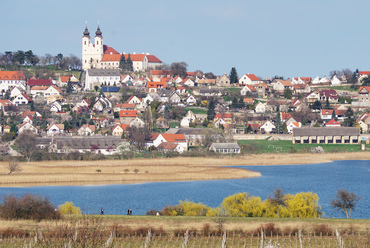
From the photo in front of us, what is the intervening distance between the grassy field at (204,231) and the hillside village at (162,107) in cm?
3311

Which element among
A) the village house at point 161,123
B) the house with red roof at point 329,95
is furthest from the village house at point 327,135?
the house with red roof at point 329,95

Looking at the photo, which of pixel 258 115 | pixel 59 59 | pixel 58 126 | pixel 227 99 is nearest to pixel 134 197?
pixel 58 126

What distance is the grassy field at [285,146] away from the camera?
61.2 meters

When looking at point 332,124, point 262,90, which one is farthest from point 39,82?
point 332,124

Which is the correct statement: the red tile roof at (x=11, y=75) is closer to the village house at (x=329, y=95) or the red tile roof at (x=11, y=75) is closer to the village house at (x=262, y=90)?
the village house at (x=262, y=90)

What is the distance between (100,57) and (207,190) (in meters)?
69.3

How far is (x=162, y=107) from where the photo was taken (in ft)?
258

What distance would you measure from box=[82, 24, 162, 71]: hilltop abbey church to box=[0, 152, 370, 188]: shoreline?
50578 millimetres

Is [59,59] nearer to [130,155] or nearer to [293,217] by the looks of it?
[130,155]

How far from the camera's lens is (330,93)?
87.8 meters

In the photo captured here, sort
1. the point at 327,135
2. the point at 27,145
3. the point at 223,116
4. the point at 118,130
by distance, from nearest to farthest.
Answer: the point at 27,145 → the point at 327,135 → the point at 118,130 → the point at 223,116

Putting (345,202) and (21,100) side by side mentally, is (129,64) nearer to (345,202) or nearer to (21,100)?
(21,100)

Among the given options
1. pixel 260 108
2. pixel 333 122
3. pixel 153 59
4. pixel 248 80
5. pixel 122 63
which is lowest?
pixel 333 122

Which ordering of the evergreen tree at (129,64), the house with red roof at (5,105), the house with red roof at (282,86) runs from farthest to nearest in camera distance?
the evergreen tree at (129,64) < the house with red roof at (282,86) < the house with red roof at (5,105)
